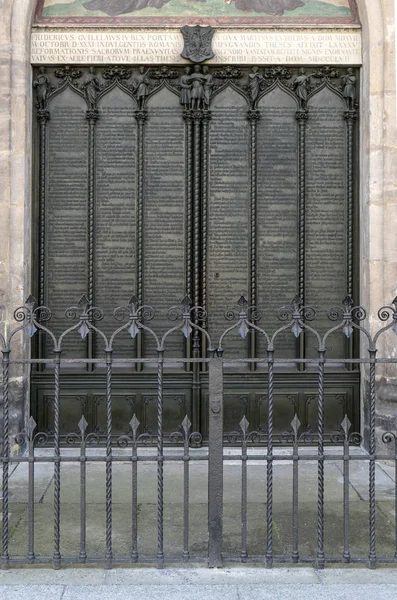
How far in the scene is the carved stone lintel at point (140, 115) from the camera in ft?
26.4

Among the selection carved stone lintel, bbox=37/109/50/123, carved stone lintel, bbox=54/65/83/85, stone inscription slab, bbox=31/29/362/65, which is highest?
stone inscription slab, bbox=31/29/362/65

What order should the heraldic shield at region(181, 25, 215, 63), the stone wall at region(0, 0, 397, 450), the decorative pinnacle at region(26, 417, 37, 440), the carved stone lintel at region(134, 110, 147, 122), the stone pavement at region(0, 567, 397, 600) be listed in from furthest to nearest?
the carved stone lintel at region(134, 110, 147, 122) < the heraldic shield at region(181, 25, 215, 63) < the stone wall at region(0, 0, 397, 450) < the decorative pinnacle at region(26, 417, 37, 440) < the stone pavement at region(0, 567, 397, 600)

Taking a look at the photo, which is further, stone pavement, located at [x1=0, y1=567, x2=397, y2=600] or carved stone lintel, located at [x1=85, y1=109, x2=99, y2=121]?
carved stone lintel, located at [x1=85, y1=109, x2=99, y2=121]

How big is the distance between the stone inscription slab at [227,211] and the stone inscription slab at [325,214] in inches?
29.2

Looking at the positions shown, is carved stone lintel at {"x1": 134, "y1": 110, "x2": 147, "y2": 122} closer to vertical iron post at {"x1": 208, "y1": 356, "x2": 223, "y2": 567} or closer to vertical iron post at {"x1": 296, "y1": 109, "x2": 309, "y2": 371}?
vertical iron post at {"x1": 296, "y1": 109, "x2": 309, "y2": 371}

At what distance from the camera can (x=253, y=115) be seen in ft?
26.5

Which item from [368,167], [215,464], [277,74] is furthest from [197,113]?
[215,464]

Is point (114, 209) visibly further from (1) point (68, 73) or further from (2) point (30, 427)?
(2) point (30, 427)

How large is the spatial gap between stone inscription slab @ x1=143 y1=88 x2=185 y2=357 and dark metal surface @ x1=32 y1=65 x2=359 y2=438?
0.02 meters

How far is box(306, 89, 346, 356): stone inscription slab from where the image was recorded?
812 centimetres

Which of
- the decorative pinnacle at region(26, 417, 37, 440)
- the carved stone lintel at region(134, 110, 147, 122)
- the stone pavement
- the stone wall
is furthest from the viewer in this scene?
the carved stone lintel at region(134, 110, 147, 122)

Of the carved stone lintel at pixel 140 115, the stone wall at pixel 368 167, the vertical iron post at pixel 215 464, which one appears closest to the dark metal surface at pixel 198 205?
the carved stone lintel at pixel 140 115

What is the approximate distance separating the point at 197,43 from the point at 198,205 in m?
1.82

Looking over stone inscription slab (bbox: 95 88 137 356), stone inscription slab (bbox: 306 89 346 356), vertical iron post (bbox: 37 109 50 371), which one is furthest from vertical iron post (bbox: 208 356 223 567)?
vertical iron post (bbox: 37 109 50 371)
